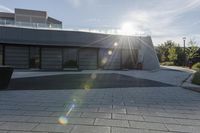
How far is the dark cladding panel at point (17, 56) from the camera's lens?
21.3 m

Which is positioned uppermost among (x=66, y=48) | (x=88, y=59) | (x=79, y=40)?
(x=79, y=40)

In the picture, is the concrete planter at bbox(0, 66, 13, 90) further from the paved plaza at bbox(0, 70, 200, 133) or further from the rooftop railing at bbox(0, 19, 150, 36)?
the rooftop railing at bbox(0, 19, 150, 36)

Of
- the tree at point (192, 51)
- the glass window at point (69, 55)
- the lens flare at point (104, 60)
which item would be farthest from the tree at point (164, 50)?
the glass window at point (69, 55)

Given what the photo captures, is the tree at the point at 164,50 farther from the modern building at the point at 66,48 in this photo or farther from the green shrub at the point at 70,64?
the green shrub at the point at 70,64

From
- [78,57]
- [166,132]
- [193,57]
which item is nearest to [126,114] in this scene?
[166,132]

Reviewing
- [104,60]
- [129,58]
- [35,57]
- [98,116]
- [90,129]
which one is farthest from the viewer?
[129,58]

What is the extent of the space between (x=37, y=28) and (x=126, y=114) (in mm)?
19378

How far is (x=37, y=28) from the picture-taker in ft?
71.3

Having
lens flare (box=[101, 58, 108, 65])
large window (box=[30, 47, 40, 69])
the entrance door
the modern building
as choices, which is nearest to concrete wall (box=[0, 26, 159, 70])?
the modern building

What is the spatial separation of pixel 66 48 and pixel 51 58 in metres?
2.18

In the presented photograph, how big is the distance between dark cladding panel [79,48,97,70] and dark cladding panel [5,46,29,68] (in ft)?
21.0

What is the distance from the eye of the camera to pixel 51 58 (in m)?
22.6

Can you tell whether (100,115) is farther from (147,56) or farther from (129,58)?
(147,56)

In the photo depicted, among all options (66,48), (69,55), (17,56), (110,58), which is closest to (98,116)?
(69,55)
